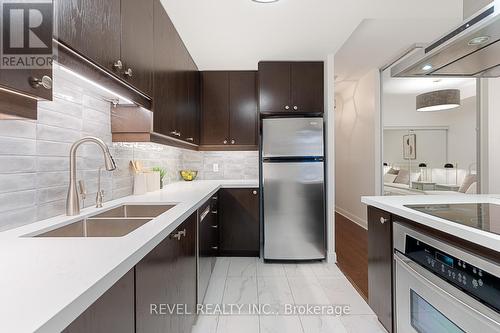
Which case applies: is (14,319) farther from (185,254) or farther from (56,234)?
(185,254)

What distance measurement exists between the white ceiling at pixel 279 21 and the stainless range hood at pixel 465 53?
2.26 ft

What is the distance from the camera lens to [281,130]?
3.07 m

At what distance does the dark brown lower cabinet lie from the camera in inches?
39.1

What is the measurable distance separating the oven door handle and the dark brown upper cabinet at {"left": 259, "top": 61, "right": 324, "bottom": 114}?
208cm

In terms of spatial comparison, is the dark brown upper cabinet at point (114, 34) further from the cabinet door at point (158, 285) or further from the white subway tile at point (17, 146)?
the cabinet door at point (158, 285)

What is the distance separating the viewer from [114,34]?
1.36m

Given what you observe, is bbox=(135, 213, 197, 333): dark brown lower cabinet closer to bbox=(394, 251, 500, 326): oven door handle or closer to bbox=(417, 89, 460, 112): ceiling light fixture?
bbox=(394, 251, 500, 326): oven door handle

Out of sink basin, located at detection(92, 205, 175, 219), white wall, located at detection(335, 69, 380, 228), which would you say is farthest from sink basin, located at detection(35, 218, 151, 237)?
white wall, located at detection(335, 69, 380, 228)

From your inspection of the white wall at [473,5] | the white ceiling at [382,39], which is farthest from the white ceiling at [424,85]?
the white wall at [473,5]

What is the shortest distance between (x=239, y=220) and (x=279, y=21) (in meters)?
2.11

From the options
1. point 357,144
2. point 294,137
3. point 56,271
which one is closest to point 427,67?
point 294,137

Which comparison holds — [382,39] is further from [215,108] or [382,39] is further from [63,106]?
[63,106]

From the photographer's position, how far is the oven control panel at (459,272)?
94 cm

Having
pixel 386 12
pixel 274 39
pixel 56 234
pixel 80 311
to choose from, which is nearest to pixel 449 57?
pixel 386 12
